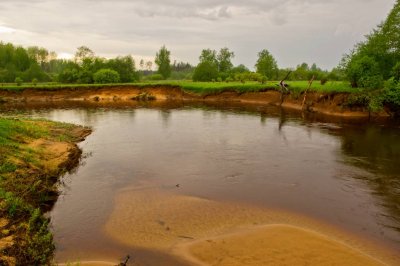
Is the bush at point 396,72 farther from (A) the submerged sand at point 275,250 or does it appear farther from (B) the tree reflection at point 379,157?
(A) the submerged sand at point 275,250

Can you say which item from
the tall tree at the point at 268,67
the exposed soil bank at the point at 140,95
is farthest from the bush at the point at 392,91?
the tall tree at the point at 268,67

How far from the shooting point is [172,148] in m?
20.4

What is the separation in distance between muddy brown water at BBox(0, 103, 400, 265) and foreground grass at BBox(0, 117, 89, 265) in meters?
0.51

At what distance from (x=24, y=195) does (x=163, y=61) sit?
3339 inches

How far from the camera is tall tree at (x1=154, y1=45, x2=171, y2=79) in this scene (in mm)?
92875

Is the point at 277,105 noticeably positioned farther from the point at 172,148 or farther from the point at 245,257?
the point at 245,257

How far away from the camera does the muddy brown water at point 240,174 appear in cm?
1026

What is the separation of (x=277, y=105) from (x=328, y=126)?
15602 mm

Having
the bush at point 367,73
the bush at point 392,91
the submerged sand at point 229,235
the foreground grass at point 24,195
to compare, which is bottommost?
the submerged sand at point 229,235

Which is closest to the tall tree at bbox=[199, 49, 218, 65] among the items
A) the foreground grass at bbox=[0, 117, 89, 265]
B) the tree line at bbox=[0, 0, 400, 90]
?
the tree line at bbox=[0, 0, 400, 90]

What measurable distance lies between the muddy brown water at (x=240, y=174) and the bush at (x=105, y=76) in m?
36.1

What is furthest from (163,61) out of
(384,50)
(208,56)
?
(384,50)

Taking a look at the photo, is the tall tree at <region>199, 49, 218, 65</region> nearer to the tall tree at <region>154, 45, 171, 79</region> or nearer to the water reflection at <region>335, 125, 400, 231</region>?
the tall tree at <region>154, 45, 171, 79</region>

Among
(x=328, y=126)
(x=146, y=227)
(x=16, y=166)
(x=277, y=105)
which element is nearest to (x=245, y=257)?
(x=146, y=227)
